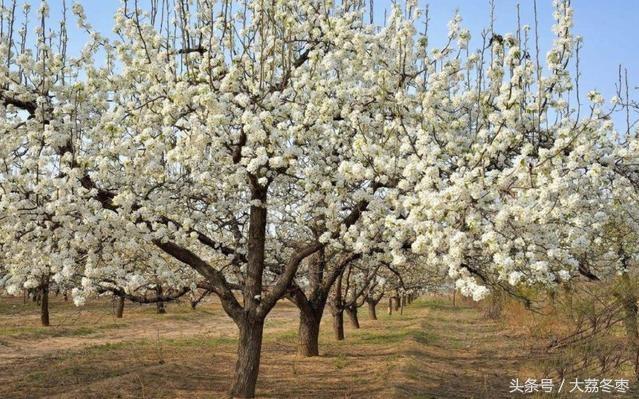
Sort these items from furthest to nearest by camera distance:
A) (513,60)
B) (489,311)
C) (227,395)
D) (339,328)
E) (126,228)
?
(489,311) → (339,328) → (227,395) → (126,228) → (513,60)

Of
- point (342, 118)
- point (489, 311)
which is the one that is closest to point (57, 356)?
point (342, 118)

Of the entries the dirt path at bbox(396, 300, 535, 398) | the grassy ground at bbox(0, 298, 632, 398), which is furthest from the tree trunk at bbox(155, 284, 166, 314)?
the dirt path at bbox(396, 300, 535, 398)

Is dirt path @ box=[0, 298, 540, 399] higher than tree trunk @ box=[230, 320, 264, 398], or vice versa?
tree trunk @ box=[230, 320, 264, 398]

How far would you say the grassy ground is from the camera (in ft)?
53.0

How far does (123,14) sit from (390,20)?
5857 millimetres

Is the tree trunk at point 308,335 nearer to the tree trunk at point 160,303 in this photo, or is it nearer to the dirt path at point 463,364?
the dirt path at point 463,364

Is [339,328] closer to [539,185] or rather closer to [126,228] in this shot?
[126,228]

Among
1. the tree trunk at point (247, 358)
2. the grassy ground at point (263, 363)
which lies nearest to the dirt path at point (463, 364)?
the grassy ground at point (263, 363)

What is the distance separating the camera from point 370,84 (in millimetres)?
12547

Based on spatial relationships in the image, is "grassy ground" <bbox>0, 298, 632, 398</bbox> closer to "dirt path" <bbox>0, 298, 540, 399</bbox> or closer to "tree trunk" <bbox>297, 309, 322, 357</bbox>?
"dirt path" <bbox>0, 298, 540, 399</bbox>

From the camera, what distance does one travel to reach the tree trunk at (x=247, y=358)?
13.4 m

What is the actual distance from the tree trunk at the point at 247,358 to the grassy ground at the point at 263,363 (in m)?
1.45

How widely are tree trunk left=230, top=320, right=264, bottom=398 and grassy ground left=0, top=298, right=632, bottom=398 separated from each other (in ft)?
4.76

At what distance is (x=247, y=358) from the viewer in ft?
44.2
